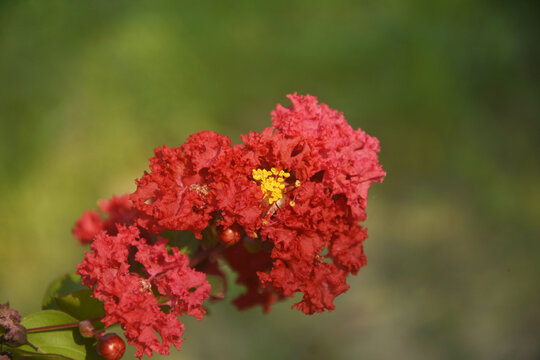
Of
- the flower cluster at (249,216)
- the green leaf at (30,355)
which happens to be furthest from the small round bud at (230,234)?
the green leaf at (30,355)

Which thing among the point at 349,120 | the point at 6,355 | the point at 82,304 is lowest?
the point at 6,355

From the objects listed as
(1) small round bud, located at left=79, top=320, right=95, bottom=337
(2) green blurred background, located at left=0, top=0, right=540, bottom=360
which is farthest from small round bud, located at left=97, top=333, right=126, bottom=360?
(2) green blurred background, located at left=0, top=0, right=540, bottom=360

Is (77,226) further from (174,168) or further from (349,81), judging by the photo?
(349,81)

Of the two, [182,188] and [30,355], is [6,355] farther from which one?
[182,188]

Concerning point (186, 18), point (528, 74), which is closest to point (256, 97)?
point (186, 18)

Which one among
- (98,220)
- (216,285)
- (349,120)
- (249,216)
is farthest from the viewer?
(349,120)

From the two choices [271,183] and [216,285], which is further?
[216,285]

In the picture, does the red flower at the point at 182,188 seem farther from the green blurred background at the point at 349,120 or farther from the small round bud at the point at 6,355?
the green blurred background at the point at 349,120

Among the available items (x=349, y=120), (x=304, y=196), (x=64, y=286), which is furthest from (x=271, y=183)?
(x=349, y=120)
